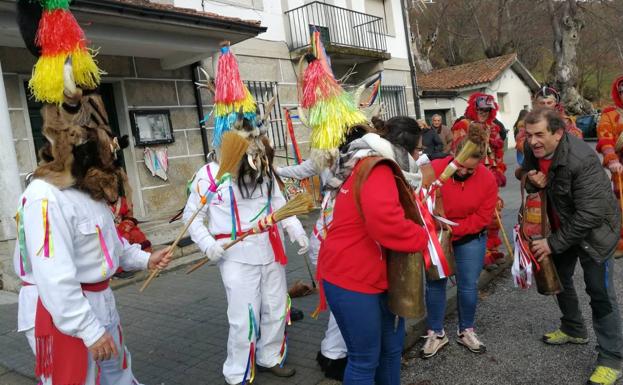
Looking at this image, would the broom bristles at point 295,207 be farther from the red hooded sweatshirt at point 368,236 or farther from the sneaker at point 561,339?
the sneaker at point 561,339

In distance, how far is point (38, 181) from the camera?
2.12 metres

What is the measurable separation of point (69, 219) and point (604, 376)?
10.7 ft

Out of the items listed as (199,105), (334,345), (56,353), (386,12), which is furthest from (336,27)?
(56,353)

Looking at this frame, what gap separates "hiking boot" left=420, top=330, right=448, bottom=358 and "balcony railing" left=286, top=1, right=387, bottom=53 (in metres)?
8.51

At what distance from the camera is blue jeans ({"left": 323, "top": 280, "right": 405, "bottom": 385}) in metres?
2.39

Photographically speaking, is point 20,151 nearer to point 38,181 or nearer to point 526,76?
point 38,181

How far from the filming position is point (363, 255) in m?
2.40

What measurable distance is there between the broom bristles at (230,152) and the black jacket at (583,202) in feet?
6.78

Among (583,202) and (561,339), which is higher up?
(583,202)

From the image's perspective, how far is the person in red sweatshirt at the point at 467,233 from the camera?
3.63m

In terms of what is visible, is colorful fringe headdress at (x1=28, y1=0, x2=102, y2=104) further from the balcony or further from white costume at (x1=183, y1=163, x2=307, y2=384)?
the balcony

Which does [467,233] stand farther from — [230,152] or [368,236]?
[230,152]

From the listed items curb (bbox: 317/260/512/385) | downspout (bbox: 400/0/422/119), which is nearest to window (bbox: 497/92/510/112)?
downspout (bbox: 400/0/422/119)

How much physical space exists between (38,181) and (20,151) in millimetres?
5628
